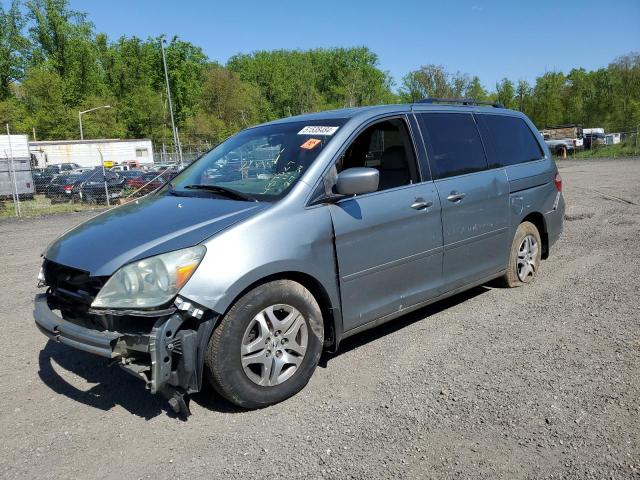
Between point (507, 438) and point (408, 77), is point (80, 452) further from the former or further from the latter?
point (408, 77)

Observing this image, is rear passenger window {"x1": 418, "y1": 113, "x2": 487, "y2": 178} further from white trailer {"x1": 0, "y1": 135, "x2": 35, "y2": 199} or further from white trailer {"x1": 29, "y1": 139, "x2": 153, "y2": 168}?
white trailer {"x1": 29, "y1": 139, "x2": 153, "y2": 168}

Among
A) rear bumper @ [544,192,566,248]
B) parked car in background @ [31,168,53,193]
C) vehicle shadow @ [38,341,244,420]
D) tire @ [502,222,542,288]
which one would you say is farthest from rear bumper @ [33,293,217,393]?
parked car in background @ [31,168,53,193]

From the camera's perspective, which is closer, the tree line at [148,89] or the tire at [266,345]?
the tire at [266,345]

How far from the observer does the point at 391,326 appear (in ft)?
15.6

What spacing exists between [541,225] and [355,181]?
311 centimetres

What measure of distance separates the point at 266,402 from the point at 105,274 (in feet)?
4.01

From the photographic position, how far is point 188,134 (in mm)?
61094

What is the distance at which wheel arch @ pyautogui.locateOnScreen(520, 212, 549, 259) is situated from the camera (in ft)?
18.6

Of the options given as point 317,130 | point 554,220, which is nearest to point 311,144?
point 317,130

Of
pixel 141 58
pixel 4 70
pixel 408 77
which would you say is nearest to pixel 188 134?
pixel 141 58

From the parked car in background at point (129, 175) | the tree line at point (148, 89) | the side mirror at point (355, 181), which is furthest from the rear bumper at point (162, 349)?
the tree line at point (148, 89)

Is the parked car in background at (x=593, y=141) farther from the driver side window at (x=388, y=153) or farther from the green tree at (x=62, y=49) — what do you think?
the green tree at (x=62, y=49)

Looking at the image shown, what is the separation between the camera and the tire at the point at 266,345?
308cm

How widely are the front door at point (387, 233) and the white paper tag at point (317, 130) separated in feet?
0.61
